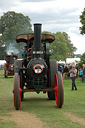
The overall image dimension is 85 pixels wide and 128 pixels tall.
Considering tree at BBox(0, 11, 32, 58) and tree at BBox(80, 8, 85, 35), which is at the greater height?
tree at BBox(0, 11, 32, 58)

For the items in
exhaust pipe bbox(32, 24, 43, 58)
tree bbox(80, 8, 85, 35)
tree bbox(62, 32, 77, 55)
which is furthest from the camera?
tree bbox(62, 32, 77, 55)

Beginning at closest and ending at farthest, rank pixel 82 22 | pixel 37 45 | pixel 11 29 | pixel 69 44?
pixel 37 45, pixel 82 22, pixel 11 29, pixel 69 44

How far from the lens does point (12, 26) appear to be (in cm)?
8106

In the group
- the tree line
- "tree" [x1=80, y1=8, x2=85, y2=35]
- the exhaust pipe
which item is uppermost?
the tree line

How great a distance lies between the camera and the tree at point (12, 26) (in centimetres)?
8006

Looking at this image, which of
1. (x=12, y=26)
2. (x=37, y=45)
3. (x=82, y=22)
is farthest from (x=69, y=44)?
(x=37, y=45)

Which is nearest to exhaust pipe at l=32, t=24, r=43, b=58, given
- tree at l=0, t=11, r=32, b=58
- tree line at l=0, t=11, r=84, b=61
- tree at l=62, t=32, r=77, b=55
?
tree line at l=0, t=11, r=84, b=61

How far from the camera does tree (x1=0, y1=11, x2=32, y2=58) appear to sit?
80.1 metres

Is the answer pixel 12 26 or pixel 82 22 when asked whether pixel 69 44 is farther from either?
pixel 82 22

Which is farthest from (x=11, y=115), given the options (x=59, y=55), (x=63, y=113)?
(x=59, y=55)

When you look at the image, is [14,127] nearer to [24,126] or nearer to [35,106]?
[24,126]

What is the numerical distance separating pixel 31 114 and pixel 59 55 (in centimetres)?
8463

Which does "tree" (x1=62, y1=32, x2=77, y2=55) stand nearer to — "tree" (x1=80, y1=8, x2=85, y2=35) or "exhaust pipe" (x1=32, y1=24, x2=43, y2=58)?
"tree" (x1=80, y1=8, x2=85, y2=35)

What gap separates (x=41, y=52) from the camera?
10344 mm
